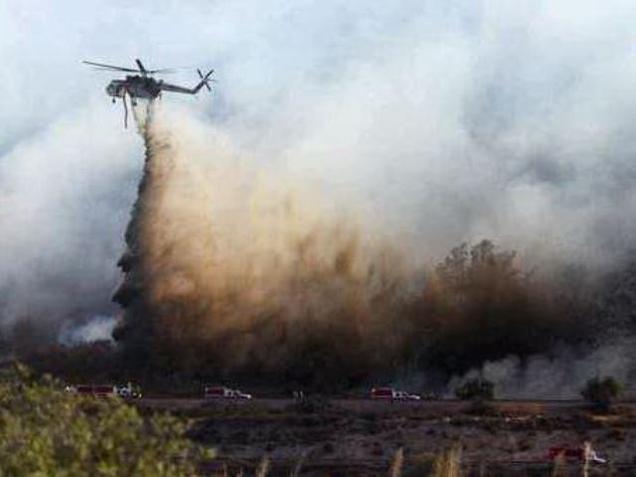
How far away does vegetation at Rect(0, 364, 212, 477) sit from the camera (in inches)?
760

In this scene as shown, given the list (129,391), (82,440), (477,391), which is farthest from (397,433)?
(82,440)

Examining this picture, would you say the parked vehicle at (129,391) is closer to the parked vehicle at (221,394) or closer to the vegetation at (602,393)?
the parked vehicle at (221,394)

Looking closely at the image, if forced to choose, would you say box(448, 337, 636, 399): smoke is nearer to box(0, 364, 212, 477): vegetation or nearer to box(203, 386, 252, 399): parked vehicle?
box(203, 386, 252, 399): parked vehicle

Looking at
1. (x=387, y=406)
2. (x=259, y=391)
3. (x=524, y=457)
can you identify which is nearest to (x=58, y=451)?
(x=524, y=457)

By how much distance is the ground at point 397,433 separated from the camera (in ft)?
212

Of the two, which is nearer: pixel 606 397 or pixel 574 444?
pixel 574 444

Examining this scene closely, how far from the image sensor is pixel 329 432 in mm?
74500

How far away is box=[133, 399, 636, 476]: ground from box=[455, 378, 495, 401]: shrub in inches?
154

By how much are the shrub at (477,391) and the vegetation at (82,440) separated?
6747cm

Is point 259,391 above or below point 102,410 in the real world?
above

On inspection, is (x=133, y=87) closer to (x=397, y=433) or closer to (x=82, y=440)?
(x=397, y=433)

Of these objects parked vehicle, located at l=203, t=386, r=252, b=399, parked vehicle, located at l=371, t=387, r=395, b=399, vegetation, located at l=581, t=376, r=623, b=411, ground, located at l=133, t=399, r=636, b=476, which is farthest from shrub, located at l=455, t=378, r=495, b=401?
parked vehicle, located at l=203, t=386, r=252, b=399

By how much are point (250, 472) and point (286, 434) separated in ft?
42.3

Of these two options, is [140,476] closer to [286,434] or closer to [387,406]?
[286,434]
